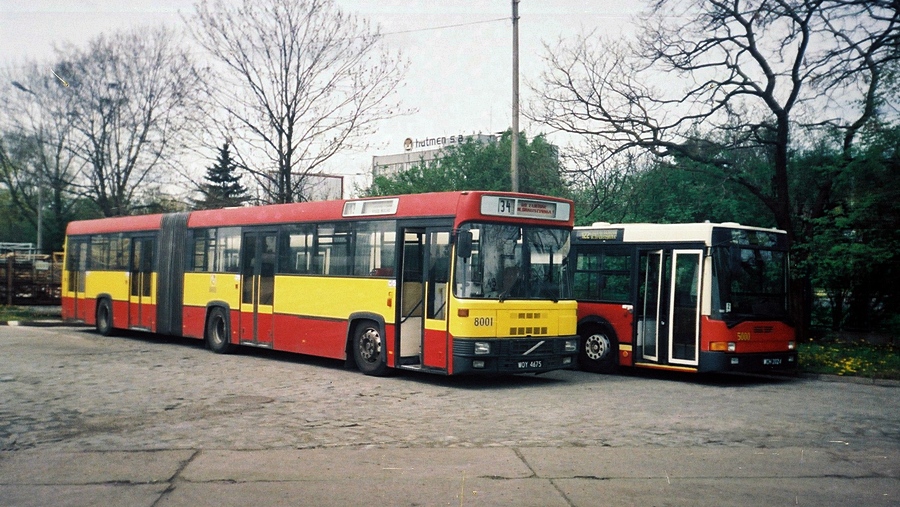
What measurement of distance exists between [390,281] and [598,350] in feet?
14.4

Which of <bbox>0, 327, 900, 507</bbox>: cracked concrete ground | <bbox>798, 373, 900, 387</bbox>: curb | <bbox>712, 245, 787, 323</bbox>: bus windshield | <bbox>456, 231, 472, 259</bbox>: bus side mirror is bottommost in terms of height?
<bbox>0, 327, 900, 507</bbox>: cracked concrete ground

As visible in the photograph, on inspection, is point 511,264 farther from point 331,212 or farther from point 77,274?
point 77,274

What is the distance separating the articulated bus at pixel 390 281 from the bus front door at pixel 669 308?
6.12 ft

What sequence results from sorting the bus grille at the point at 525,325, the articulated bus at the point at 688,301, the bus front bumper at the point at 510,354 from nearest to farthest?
the bus front bumper at the point at 510,354 → the bus grille at the point at 525,325 → the articulated bus at the point at 688,301

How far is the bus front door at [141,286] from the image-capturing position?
22.7m

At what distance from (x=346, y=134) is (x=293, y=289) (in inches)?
433

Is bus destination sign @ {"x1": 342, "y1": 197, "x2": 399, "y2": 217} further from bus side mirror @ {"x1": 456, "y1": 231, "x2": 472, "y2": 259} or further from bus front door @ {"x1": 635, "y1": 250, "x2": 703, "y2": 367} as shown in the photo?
bus front door @ {"x1": 635, "y1": 250, "x2": 703, "y2": 367}

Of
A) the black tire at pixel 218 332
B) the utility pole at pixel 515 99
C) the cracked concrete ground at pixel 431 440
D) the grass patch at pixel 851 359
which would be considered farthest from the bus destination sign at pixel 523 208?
the black tire at pixel 218 332

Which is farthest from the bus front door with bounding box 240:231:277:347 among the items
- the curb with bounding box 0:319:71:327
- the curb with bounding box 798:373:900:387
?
the curb with bounding box 0:319:71:327

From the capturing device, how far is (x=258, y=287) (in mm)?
18750

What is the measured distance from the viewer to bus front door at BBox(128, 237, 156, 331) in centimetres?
2272

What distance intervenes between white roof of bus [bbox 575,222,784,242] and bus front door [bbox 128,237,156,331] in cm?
1184

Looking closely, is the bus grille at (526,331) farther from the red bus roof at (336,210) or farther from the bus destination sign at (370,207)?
the bus destination sign at (370,207)

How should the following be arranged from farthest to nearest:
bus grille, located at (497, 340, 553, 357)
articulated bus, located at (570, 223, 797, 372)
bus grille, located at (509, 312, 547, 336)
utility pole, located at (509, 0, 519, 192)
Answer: utility pole, located at (509, 0, 519, 192) < articulated bus, located at (570, 223, 797, 372) < bus grille, located at (509, 312, 547, 336) < bus grille, located at (497, 340, 553, 357)
